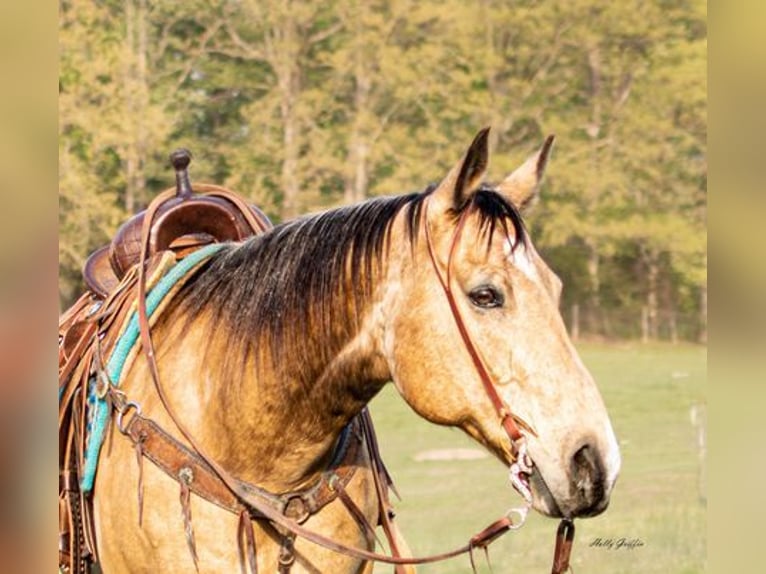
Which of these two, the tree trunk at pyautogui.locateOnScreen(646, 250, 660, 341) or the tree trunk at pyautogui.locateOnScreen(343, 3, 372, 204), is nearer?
the tree trunk at pyautogui.locateOnScreen(343, 3, 372, 204)

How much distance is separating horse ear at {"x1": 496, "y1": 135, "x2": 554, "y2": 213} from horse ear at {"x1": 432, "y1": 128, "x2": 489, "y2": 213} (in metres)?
0.21

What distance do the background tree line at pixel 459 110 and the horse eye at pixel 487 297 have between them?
25.1 meters

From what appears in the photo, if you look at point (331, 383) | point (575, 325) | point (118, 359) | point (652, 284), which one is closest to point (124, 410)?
point (118, 359)

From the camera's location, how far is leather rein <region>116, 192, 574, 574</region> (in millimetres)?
2824

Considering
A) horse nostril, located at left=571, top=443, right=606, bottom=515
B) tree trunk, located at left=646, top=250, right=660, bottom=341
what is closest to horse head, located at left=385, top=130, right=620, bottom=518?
horse nostril, located at left=571, top=443, right=606, bottom=515

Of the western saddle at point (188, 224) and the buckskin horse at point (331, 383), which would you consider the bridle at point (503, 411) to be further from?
the western saddle at point (188, 224)

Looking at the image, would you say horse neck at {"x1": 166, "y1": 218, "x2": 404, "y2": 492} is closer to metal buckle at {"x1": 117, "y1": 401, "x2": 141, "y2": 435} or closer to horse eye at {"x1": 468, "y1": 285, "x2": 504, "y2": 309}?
metal buckle at {"x1": 117, "y1": 401, "x2": 141, "y2": 435}

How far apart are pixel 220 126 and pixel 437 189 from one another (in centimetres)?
2739

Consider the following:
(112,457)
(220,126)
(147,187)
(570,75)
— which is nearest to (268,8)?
(220,126)

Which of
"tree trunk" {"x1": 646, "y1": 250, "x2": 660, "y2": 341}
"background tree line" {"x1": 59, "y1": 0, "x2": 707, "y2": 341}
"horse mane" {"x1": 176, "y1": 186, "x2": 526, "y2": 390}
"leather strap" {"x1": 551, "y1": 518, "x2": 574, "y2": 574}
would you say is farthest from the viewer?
"tree trunk" {"x1": 646, "y1": 250, "x2": 660, "y2": 341}

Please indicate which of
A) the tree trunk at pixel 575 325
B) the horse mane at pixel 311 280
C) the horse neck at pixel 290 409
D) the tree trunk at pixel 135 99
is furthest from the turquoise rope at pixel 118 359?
the tree trunk at pixel 575 325

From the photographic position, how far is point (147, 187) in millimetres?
27797

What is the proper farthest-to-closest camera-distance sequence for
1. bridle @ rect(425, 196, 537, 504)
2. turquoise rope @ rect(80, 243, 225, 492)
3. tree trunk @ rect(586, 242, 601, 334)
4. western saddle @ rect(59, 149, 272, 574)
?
tree trunk @ rect(586, 242, 601, 334) < western saddle @ rect(59, 149, 272, 574) < turquoise rope @ rect(80, 243, 225, 492) < bridle @ rect(425, 196, 537, 504)
